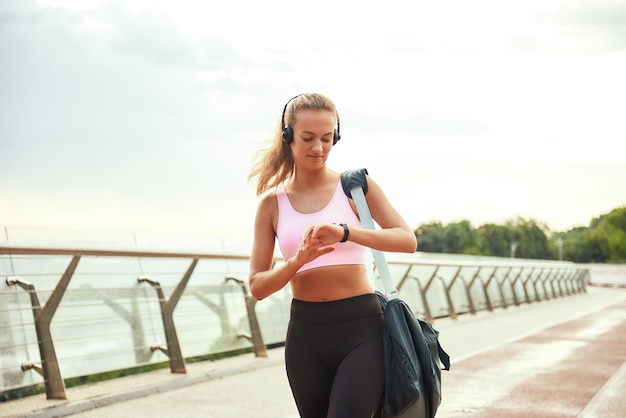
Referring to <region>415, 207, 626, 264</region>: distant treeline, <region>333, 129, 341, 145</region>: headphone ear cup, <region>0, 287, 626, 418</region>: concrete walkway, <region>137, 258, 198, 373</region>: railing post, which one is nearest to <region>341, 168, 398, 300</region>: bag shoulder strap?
<region>333, 129, 341, 145</region>: headphone ear cup

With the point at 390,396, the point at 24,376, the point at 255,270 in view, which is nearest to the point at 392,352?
the point at 390,396

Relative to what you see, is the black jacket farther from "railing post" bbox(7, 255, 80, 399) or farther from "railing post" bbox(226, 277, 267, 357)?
"railing post" bbox(226, 277, 267, 357)

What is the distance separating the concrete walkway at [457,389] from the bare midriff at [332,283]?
399cm

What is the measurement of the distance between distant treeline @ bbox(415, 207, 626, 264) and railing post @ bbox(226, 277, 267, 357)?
142732mm

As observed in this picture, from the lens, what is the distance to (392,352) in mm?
3197

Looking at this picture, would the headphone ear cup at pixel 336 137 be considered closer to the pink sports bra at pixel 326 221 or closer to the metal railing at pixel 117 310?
the pink sports bra at pixel 326 221

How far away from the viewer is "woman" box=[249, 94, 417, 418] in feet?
10.5

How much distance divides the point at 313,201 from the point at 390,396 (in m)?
0.76

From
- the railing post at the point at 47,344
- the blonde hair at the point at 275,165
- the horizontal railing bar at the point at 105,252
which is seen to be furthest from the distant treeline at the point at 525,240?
the blonde hair at the point at 275,165

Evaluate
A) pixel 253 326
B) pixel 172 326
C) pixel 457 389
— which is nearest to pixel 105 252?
pixel 172 326

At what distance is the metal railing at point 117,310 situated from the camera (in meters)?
7.46

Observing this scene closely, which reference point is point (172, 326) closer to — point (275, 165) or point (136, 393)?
point (136, 393)

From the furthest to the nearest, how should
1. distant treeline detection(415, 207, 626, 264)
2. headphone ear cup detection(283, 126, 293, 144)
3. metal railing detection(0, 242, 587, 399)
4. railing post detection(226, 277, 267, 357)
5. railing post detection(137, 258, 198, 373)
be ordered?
distant treeline detection(415, 207, 626, 264), railing post detection(226, 277, 267, 357), railing post detection(137, 258, 198, 373), metal railing detection(0, 242, 587, 399), headphone ear cup detection(283, 126, 293, 144)

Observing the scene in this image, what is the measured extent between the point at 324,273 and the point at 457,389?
5.67 m
